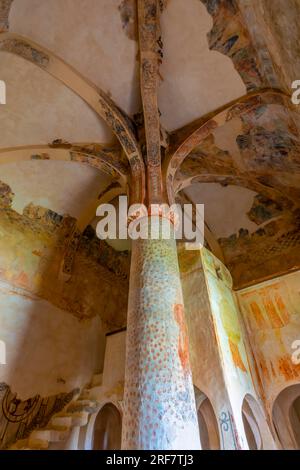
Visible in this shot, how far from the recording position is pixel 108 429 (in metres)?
5.60

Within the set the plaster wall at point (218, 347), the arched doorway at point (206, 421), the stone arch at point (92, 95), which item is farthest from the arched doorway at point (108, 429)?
the stone arch at point (92, 95)

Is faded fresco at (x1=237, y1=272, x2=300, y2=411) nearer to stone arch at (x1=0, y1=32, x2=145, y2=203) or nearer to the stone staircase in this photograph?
stone arch at (x1=0, y1=32, x2=145, y2=203)

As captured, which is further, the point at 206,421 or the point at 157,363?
the point at 206,421

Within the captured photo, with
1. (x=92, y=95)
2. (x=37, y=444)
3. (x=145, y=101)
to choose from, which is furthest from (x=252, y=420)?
(x=92, y=95)

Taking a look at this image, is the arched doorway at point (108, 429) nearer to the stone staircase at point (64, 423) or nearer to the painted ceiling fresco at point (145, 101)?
the stone staircase at point (64, 423)

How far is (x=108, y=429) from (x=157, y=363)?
3.76m

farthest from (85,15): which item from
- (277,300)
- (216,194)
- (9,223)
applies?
(277,300)

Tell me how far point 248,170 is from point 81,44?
422cm

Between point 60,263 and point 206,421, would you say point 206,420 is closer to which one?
point 206,421

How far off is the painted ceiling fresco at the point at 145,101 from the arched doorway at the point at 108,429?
407 centimetres

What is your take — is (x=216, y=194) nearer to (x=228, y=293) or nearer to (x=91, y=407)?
(x=228, y=293)

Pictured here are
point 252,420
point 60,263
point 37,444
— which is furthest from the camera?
point 60,263

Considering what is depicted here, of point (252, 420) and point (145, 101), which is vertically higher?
point (145, 101)

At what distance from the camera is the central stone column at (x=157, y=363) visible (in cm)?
248
